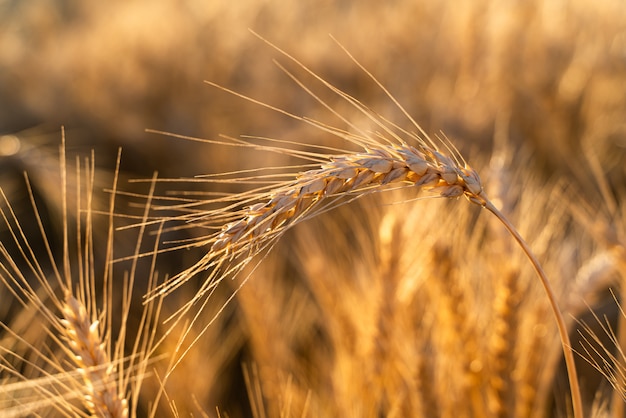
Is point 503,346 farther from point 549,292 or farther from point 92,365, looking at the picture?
point 92,365

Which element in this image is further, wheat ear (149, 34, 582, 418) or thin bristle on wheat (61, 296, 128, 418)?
thin bristle on wheat (61, 296, 128, 418)

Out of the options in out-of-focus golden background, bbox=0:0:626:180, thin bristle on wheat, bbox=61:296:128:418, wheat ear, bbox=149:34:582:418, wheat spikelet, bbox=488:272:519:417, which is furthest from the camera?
out-of-focus golden background, bbox=0:0:626:180

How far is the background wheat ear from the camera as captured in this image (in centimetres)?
76

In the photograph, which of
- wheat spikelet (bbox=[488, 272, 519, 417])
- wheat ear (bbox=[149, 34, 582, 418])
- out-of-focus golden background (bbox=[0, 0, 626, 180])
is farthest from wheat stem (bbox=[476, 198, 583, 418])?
out-of-focus golden background (bbox=[0, 0, 626, 180])

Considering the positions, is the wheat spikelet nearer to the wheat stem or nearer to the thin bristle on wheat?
the wheat stem

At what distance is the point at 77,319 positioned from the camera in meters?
0.76

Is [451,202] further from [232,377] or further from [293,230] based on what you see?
[232,377]

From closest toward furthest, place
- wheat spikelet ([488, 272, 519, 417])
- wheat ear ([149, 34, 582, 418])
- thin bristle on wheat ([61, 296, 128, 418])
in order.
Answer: wheat ear ([149, 34, 582, 418]) < thin bristle on wheat ([61, 296, 128, 418]) < wheat spikelet ([488, 272, 519, 417])

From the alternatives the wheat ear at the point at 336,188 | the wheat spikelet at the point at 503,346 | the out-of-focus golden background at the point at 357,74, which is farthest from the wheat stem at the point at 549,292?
the out-of-focus golden background at the point at 357,74

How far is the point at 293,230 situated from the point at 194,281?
0.40 meters

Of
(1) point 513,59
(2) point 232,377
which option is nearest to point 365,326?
(2) point 232,377

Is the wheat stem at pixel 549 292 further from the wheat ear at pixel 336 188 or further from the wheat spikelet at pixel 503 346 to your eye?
the wheat spikelet at pixel 503 346

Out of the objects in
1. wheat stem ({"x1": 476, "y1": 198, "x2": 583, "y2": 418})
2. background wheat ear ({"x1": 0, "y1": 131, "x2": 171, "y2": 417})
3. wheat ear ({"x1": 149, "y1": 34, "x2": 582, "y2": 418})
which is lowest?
background wheat ear ({"x1": 0, "y1": 131, "x2": 171, "y2": 417})

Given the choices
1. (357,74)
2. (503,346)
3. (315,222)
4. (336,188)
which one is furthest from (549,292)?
(357,74)
